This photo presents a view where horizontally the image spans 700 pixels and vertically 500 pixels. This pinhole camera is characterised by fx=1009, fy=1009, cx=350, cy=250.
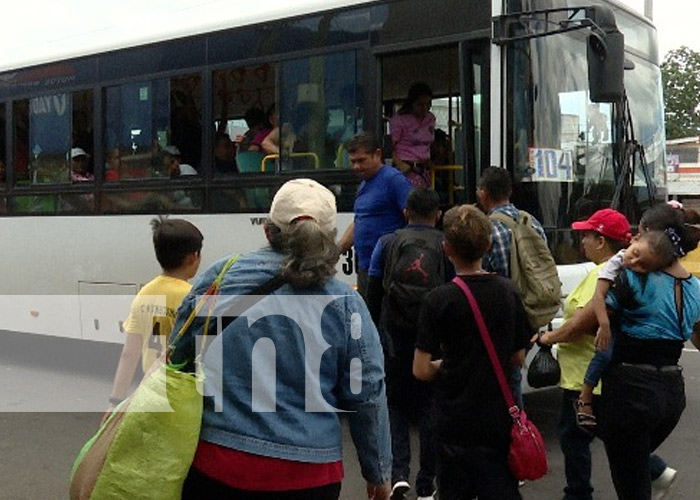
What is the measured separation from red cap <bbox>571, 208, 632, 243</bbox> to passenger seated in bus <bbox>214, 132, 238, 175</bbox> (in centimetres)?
374

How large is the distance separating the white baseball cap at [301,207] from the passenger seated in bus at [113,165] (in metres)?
6.49

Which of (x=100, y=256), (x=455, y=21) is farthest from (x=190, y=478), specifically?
(x=100, y=256)

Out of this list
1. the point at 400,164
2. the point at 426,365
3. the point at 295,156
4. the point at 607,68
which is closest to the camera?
the point at 426,365

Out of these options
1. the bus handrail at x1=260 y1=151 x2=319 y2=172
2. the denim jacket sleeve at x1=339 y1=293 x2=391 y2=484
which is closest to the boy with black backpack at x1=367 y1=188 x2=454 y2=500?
the bus handrail at x1=260 y1=151 x2=319 y2=172

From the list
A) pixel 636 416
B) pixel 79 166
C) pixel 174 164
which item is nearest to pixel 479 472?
pixel 636 416

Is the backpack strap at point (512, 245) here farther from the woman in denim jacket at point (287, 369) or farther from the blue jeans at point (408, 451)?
the woman in denim jacket at point (287, 369)

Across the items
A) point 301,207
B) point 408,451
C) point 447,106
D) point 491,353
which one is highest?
point 447,106

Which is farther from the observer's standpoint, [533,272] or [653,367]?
[533,272]

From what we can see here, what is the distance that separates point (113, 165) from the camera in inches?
369

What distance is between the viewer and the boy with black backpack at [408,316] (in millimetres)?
5730

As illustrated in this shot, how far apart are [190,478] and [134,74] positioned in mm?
6813

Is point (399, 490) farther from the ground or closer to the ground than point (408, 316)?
closer to the ground

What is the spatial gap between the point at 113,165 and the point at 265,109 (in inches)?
78.5

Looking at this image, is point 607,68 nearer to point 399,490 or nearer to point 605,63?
point 605,63
